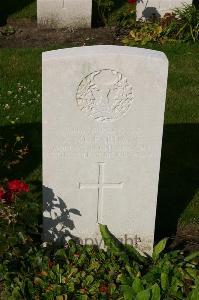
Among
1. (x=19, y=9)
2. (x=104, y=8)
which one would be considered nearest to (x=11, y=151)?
(x=104, y=8)

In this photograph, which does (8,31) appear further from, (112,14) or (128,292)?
(128,292)

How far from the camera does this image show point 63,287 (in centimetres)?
468

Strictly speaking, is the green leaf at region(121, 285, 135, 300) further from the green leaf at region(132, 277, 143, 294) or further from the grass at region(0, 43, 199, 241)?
the grass at region(0, 43, 199, 241)

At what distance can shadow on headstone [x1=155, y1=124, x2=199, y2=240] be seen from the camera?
18.9 feet

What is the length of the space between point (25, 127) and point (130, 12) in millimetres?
4526

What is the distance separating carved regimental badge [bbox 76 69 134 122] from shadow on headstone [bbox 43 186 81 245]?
771 millimetres

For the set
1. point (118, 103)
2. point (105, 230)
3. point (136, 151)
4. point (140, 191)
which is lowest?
point (105, 230)

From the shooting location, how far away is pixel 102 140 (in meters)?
4.77

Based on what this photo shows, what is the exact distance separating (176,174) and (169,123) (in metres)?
1.16

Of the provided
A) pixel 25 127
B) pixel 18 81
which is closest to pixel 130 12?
pixel 18 81

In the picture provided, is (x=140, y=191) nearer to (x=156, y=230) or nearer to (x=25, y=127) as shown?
(x=156, y=230)

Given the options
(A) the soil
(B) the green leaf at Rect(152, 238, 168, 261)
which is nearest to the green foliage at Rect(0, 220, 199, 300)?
(B) the green leaf at Rect(152, 238, 168, 261)

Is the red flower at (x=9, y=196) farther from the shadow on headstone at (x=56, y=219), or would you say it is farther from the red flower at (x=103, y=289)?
the red flower at (x=103, y=289)

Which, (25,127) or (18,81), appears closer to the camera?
(25,127)
